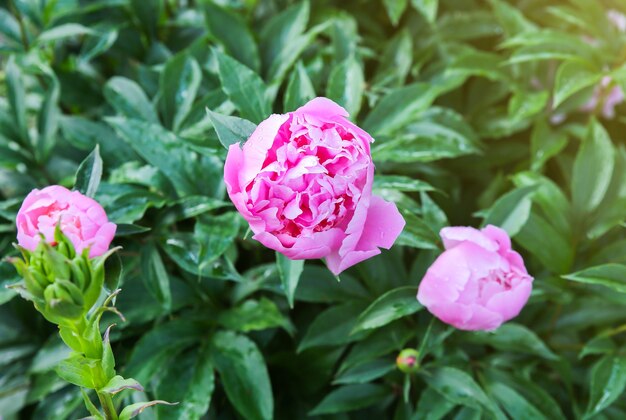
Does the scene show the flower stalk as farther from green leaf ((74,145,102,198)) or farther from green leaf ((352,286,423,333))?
green leaf ((352,286,423,333))

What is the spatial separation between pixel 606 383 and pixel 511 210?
23cm

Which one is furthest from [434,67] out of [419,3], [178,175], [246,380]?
[246,380]

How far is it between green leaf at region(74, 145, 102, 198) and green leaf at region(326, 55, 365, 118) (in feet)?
1.01

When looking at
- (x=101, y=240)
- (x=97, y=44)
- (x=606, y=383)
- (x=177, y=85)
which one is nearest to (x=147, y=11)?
(x=97, y=44)

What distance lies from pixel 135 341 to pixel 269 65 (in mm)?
453

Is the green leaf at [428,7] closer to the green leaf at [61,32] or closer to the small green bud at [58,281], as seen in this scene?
the green leaf at [61,32]

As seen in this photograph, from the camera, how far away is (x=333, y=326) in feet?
2.97

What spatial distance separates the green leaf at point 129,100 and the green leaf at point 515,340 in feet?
1.73

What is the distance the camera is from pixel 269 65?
1.11 meters

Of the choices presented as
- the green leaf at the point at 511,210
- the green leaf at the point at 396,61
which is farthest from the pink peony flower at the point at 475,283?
the green leaf at the point at 396,61

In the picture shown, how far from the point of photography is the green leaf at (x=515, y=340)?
88 cm

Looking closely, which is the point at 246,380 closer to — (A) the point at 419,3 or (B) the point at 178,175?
(B) the point at 178,175

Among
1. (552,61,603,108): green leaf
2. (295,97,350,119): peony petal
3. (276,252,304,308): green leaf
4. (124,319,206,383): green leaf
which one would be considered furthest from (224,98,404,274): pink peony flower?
(552,61,603,108): green leaf

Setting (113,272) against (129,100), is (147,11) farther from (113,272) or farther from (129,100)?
(113,272)
